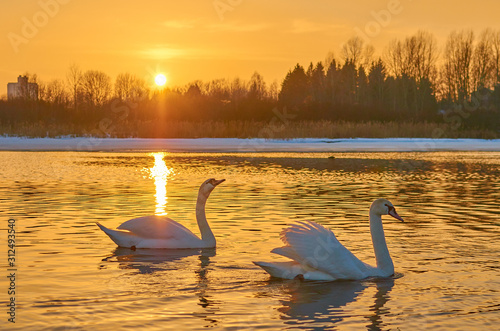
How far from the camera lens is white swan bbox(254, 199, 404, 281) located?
882 cm

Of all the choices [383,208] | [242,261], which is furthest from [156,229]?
[383,208]

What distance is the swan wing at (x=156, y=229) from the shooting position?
36.7 feet

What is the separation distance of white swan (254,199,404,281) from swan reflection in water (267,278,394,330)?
0.35 ft

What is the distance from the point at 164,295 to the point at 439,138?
50.1 metres

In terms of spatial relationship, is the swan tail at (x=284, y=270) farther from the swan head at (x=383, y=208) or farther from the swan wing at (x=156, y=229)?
the swan wing at (x=156, y=229)

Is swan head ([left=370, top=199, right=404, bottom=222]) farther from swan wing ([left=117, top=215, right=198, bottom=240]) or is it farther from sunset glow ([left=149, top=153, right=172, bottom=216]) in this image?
sunset glow ([left=149, top=153, right=172, bottom=216])

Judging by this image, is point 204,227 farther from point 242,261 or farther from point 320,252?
point 320,252

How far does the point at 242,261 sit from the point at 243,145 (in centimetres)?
3943

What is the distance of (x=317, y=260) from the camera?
886 centimetres

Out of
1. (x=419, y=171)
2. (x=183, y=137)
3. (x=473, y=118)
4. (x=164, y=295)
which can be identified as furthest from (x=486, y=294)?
(x=473, y=118)

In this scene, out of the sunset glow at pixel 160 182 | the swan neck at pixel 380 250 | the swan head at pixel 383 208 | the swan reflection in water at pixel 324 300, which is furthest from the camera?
the sunset glow at pixel 160 182

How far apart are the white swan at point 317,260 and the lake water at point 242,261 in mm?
134

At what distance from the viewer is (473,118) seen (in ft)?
216

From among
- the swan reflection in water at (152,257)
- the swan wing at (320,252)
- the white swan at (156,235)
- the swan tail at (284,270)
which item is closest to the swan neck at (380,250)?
the swan wing at (320,252)
